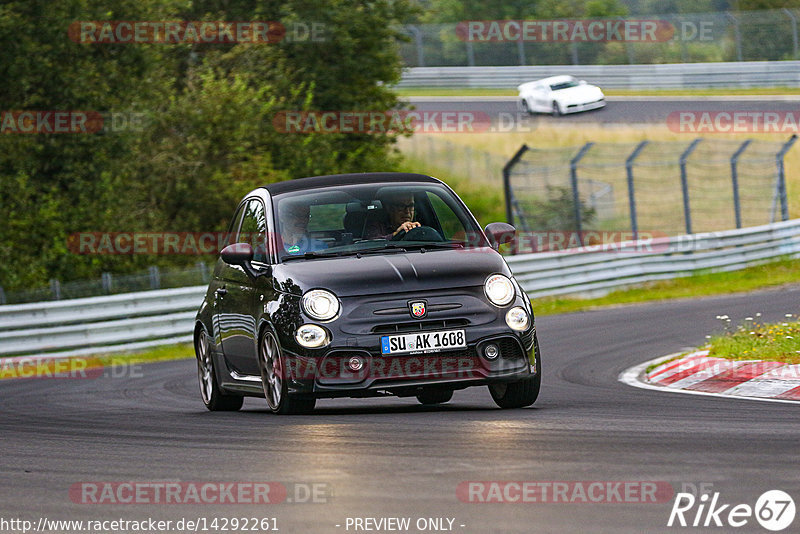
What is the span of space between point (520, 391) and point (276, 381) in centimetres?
165

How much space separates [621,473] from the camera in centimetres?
639

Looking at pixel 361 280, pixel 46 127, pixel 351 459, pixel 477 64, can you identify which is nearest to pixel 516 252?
pixel 46 127

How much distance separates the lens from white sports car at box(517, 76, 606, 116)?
46406 mm

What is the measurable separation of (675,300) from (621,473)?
17558 mm

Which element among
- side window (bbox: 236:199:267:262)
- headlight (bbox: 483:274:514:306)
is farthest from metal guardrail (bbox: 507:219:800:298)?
headlight (bbox: 483:274:514:306)

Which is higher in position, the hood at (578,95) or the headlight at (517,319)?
the headlight at (517,319)

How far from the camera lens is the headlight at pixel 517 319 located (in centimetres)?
945

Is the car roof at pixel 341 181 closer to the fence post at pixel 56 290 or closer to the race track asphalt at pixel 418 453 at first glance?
the race track asphalt at pixel 418 453

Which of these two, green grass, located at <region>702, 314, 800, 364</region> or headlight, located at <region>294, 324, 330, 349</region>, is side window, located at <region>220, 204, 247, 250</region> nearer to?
headlight, located at <region>294, 324, 330, 349</region>

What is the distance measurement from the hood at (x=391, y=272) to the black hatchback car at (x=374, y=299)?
0.01m

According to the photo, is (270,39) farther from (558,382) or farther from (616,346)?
(558,382)

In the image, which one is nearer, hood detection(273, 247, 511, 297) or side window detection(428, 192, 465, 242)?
hood detection(273, 247, 511, 297)
